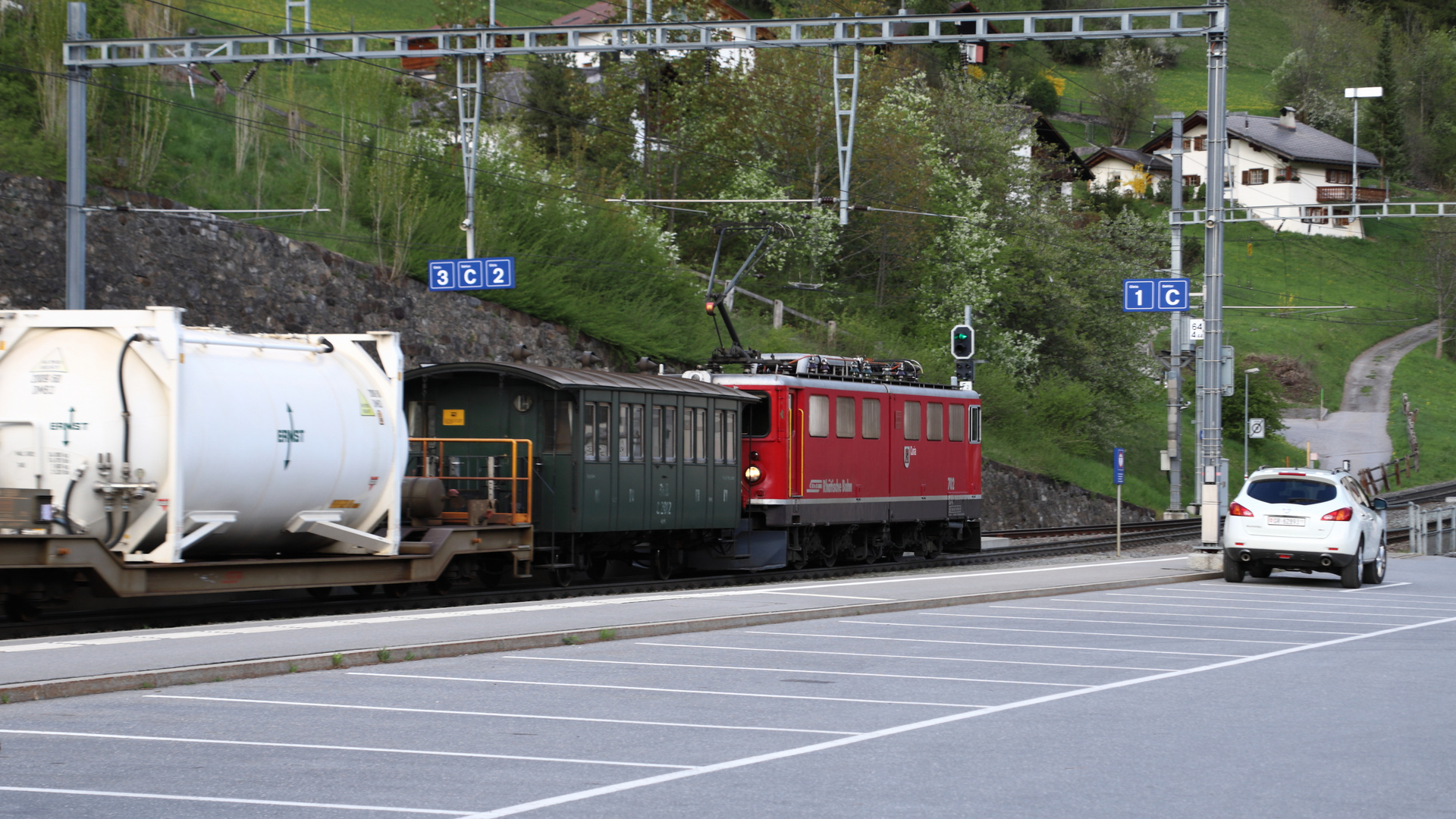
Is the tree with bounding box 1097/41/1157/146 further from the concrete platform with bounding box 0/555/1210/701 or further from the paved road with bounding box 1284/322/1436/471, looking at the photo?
the concrete platform with bounding box 0/555/1210/701

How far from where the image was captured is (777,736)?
29.0 feet

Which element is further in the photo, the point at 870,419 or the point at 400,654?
the point at 870,419

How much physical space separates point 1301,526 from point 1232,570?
144 centimetres

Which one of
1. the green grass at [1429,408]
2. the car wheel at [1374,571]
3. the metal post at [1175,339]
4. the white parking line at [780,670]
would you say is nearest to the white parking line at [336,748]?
the white parking line at [780,670]

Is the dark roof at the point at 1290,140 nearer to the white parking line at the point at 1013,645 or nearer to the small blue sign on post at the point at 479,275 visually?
the small blue sign on post at the point at 479,275

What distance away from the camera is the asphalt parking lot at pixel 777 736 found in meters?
7.03

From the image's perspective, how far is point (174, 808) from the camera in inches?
261

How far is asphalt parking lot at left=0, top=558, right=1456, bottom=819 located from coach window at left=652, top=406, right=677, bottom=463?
761 cm

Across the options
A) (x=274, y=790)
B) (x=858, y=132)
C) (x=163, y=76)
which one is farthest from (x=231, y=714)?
(x=858, y=132)

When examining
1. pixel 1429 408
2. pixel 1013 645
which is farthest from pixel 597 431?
pixel 1429 408

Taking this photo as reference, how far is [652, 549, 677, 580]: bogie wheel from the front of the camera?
22.6 metres

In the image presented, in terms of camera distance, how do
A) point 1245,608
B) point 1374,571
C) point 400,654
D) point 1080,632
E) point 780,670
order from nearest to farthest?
point 400,654, point 780,670, point 1080,632, point 1245,608, point 1374,571

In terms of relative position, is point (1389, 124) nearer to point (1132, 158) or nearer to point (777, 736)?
point (1132, 158)

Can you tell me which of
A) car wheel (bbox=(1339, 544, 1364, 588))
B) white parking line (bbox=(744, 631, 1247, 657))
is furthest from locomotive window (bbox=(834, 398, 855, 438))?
white parking line (bbox=(744, 631, 1247, 657))
